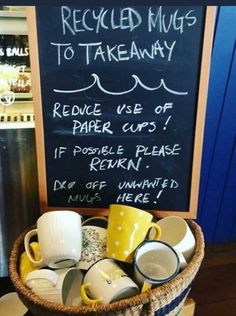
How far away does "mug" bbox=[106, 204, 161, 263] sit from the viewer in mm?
1039

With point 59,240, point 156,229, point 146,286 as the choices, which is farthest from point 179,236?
point 59,240

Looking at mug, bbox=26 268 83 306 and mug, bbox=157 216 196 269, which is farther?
mug, bbox=157 216 196 269

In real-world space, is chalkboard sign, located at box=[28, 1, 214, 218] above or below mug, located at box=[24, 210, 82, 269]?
above

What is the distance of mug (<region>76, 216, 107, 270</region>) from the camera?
1066mm

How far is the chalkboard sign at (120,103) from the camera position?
1005mm

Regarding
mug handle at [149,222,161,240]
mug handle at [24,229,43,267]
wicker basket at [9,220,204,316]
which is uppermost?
mug handle at [149,222,161,240]

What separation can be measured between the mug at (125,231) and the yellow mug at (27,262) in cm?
20

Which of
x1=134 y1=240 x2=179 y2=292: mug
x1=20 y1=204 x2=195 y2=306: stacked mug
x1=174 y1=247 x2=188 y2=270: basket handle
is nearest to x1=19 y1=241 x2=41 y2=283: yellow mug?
x1=20 y1=204 x2=195 y2=306: stacked mug

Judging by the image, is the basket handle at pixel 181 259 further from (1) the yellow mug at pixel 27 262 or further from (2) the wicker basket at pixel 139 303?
(1) the yellow mug at pixel 27 262

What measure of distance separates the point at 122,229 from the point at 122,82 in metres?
0.39

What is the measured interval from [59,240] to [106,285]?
0.16 meters

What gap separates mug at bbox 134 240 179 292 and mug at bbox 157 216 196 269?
30 millimetres

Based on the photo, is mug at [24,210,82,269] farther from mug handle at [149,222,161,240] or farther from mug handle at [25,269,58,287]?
mug handle at [149,222,161,240]

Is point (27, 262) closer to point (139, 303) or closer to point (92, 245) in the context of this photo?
point (92, 245)
